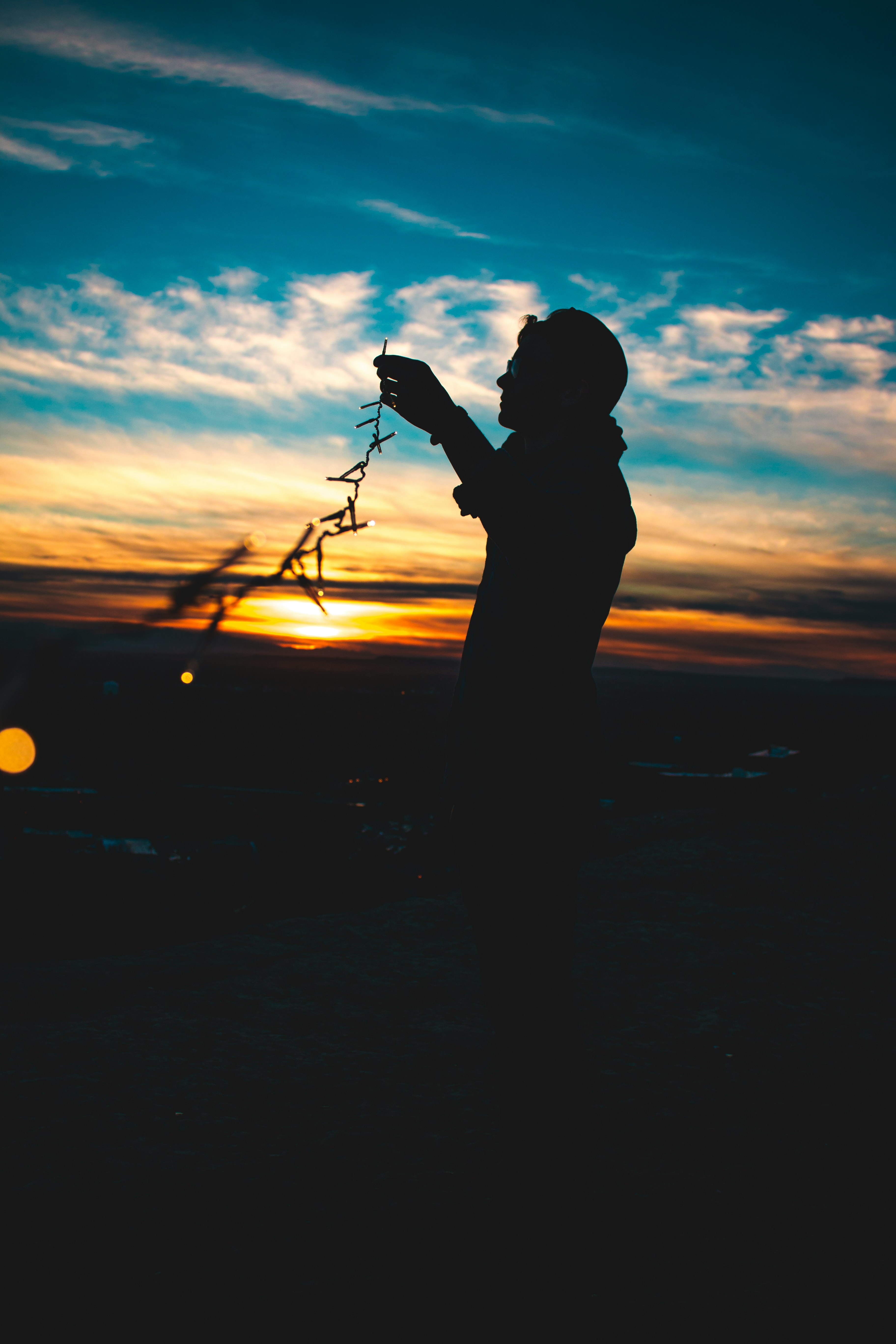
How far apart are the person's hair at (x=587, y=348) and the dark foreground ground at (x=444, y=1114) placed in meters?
1.05

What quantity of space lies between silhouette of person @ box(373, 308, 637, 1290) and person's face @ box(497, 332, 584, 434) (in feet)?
0.07

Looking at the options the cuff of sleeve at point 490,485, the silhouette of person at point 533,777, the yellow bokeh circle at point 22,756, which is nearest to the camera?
the cuff of sleeve at point 490,485

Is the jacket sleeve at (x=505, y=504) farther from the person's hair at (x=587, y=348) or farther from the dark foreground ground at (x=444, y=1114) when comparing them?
the dark foreground ground at (x=444, y=1114)

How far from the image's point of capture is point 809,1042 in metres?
3.44

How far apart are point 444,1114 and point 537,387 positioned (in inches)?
90.9

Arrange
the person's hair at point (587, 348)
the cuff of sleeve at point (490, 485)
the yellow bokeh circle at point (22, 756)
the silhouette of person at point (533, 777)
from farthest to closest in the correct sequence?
the yellow bokeh circle at point (22, 756)
the person's hair at point (587, 348)
the silhouette of person at point (533, 777)
the cuff of sleeve at point (490, 485)

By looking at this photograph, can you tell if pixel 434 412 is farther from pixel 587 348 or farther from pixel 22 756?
pixel 22 756

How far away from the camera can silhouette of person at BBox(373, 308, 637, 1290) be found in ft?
5.76

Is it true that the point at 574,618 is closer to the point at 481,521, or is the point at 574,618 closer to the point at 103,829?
the point at 481,521

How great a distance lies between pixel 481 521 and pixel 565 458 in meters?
0.33

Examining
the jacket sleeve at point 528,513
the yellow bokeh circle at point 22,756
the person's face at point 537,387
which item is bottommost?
the yellow bokeh circle at point 22,756

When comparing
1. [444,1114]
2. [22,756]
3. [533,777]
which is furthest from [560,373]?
[22,756]

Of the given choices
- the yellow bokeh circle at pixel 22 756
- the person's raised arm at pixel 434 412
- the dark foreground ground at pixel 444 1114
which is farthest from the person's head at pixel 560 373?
the yellow bokeh circle at pixel 22 756

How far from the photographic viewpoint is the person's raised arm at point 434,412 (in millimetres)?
1685
